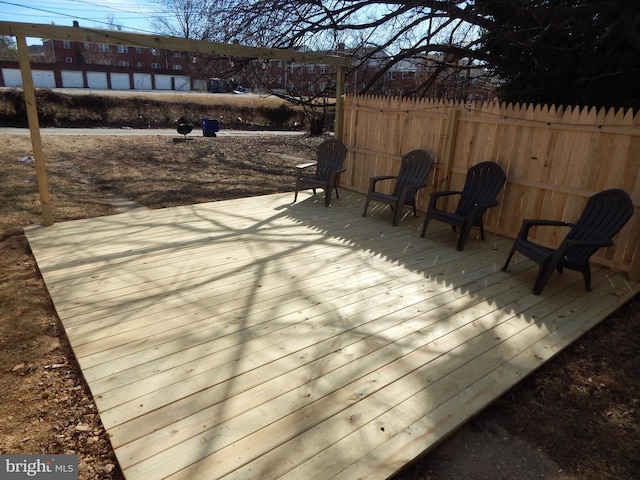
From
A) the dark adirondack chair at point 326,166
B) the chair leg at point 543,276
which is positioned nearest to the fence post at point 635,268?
the chair leg at point 543,276

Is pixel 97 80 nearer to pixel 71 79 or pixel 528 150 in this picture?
pixel 71 79

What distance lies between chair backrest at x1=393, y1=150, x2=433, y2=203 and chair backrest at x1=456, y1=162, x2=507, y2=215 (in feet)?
2.07

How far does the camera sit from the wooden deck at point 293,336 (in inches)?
70.5

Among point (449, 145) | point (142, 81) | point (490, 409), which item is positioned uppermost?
point (142, 81)

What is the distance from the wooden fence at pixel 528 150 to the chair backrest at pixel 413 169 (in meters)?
0.20

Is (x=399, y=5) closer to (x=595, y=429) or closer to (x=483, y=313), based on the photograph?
(x=483, y=313)

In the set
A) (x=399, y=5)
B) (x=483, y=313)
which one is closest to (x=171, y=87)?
(x=399, y=5)

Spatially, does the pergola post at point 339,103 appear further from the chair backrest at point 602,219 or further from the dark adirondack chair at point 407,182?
the chair backrest at point 602,219

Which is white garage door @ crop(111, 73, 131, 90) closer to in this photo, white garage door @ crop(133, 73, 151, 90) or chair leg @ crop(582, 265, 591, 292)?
white garage door @ crop(133, 73, 151, 90)

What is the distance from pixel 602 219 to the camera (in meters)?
3.47

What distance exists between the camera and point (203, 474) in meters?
1.62

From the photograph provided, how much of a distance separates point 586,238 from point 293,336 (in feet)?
8.86

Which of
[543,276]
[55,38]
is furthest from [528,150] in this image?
[55,38]

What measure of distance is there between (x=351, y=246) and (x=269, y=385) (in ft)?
7.66
